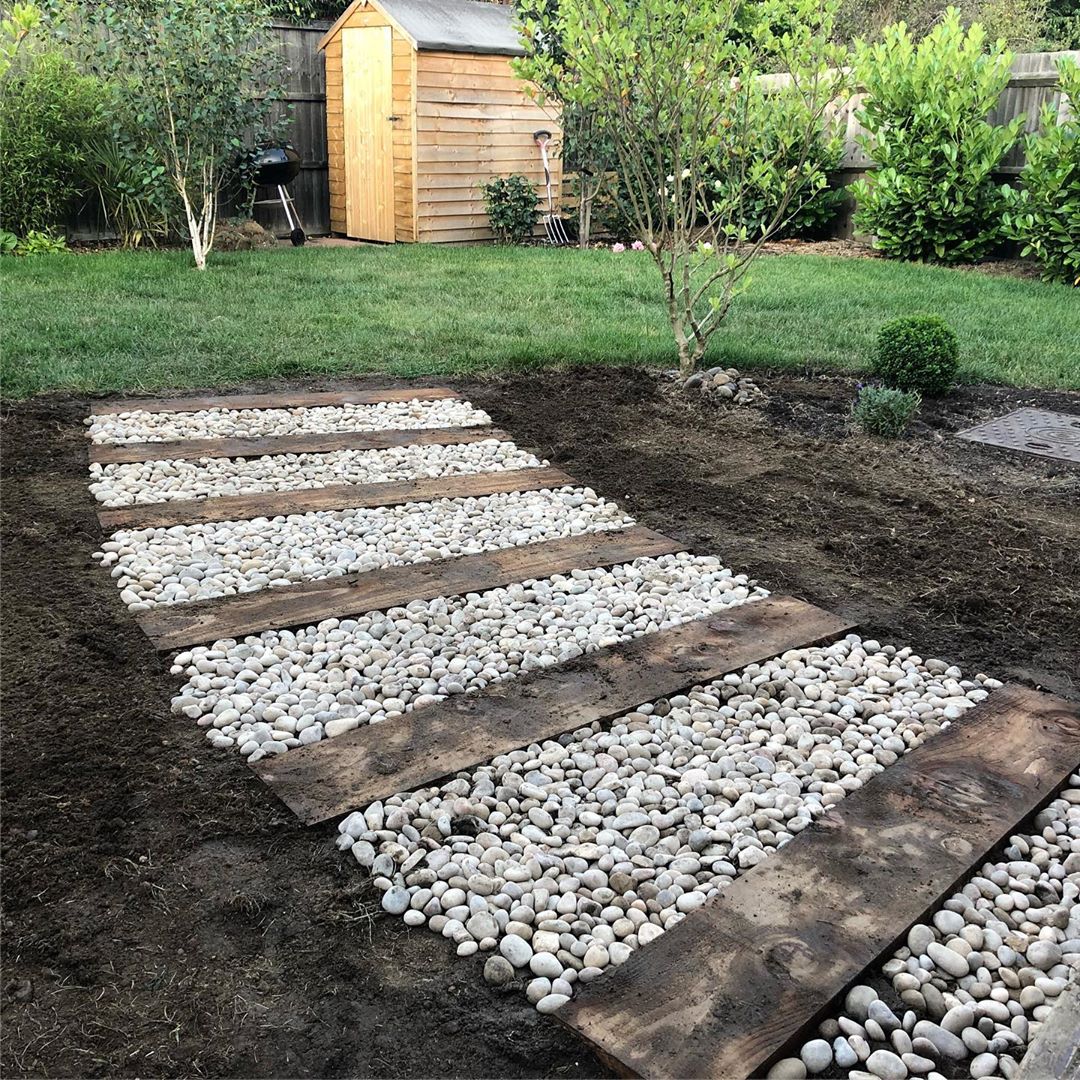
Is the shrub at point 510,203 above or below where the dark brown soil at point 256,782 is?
above

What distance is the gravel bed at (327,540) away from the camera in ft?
10.5

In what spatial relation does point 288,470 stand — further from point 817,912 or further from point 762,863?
point 817,912

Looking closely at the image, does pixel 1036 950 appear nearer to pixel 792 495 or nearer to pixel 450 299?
pixel 792 495

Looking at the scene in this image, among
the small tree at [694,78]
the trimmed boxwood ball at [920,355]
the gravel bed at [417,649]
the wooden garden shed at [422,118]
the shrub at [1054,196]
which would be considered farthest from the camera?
the wooden garden shed at [422,118]

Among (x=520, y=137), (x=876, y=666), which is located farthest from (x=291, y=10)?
(x=876, y=666)

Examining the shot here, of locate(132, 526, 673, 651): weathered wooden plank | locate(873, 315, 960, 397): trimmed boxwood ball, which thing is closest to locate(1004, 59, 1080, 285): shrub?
locate(873, 315, 960, 397): trimmed boxwood ball

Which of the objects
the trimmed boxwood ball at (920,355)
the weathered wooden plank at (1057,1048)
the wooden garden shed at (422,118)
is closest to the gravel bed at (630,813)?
the weathered wooden plank at (1057,1048)

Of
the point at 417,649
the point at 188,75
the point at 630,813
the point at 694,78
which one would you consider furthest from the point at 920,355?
the point at 188,75

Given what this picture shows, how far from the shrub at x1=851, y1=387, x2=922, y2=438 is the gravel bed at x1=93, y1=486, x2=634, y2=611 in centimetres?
165

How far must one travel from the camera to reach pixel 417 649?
2822mm

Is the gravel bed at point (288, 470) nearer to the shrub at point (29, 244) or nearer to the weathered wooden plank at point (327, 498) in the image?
the weathered wooden plank at point (327, 498)

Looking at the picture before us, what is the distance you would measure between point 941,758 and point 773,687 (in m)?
0.47

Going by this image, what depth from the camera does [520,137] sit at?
11.9 metres

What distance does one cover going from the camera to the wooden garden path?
1.61 m
